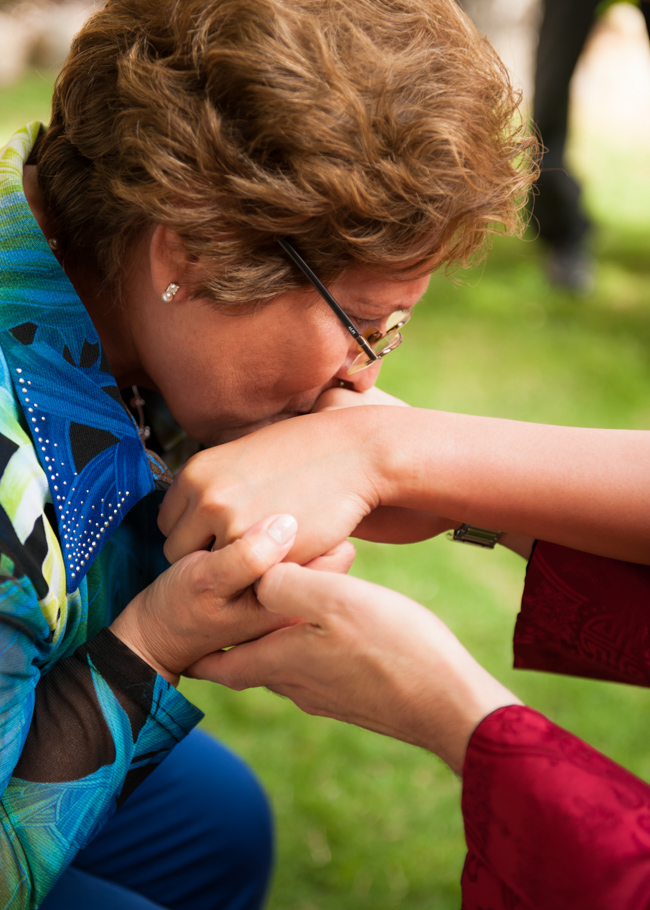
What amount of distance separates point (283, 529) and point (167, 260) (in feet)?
1.43

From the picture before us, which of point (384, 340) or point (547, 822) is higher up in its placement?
point (384, 340)

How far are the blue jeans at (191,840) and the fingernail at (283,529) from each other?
0.72m

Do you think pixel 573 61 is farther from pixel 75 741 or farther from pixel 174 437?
pixel 75 741

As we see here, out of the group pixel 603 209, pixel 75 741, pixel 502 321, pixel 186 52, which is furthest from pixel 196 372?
pixel 603 209

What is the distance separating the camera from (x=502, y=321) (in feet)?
15.1

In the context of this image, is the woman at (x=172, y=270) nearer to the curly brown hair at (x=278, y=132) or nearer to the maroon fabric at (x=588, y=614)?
the curly brown hair at (x=278, y=132)

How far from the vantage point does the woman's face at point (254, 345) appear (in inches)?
46.4

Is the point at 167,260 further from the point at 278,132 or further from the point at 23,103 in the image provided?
the point at 23,103

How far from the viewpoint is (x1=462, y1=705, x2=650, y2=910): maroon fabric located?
2.49 feet

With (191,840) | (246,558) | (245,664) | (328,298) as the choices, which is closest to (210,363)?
(328,298)

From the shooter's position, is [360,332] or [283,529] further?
[360,332]

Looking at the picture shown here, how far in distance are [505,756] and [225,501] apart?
0.52 meters

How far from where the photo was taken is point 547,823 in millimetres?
794

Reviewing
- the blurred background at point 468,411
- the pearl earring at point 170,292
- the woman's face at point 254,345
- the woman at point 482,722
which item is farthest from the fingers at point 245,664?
the blurred background at point 468,411
